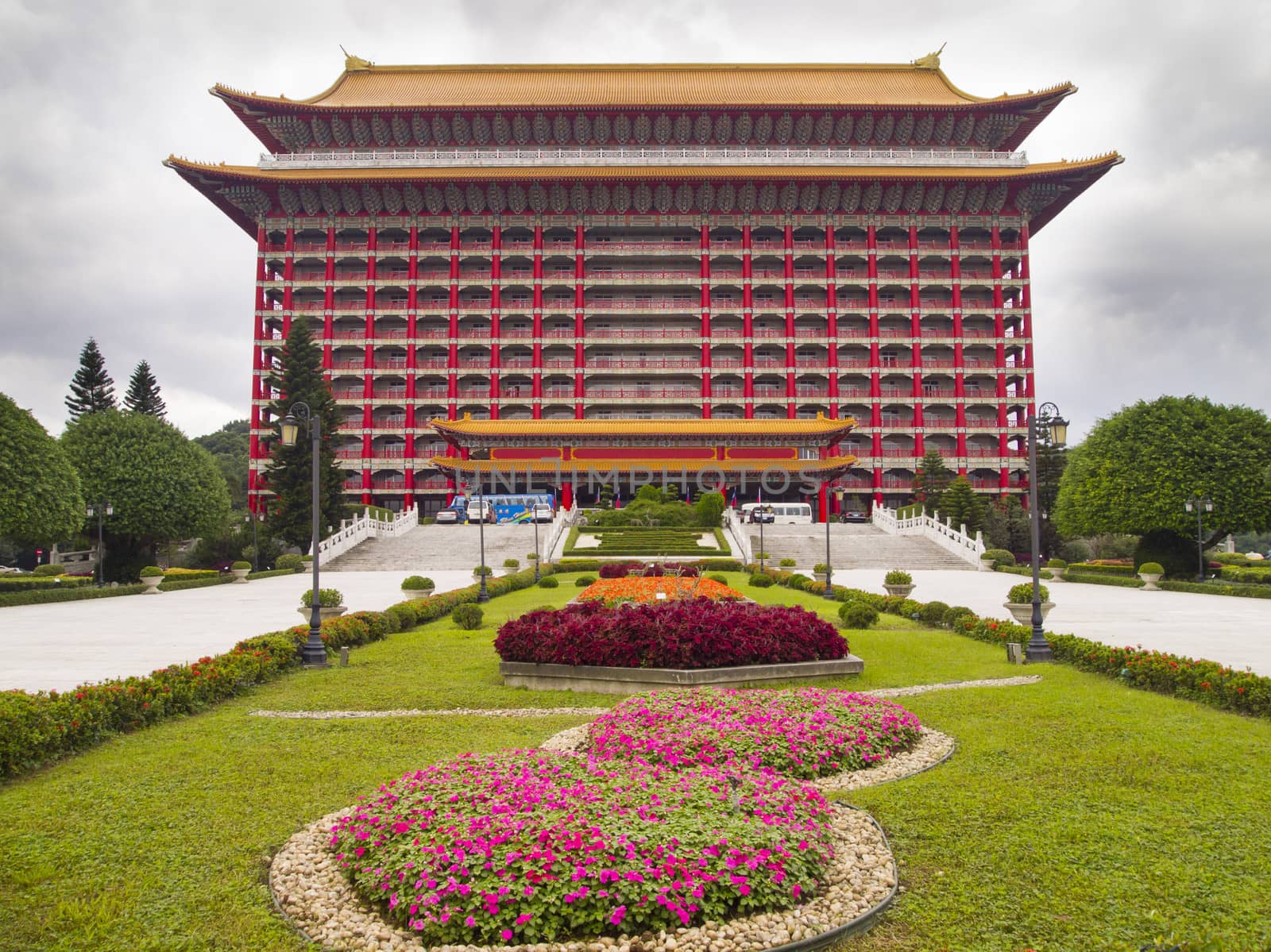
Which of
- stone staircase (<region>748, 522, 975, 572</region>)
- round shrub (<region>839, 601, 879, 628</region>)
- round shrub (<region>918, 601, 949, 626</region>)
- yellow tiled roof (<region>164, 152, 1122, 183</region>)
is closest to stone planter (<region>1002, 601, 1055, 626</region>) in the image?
round shrub (<region>918, 601, 949, 626</region>)

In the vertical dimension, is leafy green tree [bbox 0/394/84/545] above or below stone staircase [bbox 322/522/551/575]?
above

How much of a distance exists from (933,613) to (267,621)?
15.1 metres

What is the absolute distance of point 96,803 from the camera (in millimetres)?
6258

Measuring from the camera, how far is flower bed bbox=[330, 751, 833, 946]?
420cm

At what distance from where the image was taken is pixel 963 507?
45031 mm

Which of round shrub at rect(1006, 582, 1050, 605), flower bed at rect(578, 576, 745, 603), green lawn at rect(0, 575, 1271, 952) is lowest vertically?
green lawn at rect(0, 575, 1271, 952)

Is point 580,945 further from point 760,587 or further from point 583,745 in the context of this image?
point 760,587

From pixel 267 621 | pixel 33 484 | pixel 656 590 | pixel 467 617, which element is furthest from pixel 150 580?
pixel 656 590

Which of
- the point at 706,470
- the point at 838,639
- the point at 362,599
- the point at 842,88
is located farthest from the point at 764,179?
the point at 838,639

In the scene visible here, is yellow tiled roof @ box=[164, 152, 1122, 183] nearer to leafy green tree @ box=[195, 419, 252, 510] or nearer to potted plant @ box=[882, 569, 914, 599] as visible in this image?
leafy green tree @ box=[195, 419, 252, 510]

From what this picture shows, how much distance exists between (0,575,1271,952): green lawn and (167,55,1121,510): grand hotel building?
47.6m

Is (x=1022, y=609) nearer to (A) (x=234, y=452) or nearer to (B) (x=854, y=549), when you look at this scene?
(B) (x=854, y=549)

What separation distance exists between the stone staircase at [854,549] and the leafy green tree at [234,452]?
165ft

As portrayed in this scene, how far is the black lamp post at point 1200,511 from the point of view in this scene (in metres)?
30.1
